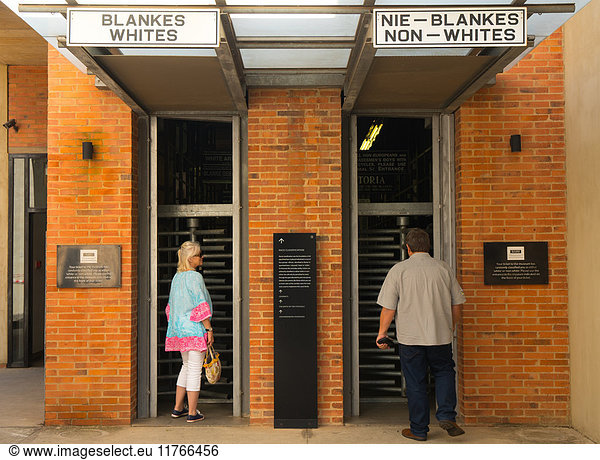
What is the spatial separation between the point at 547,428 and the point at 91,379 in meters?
4.94

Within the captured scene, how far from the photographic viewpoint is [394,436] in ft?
20.2

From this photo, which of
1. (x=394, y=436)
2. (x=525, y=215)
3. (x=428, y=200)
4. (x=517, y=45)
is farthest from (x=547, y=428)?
(x=517, y=45)

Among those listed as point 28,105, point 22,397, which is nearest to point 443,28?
point 22,397

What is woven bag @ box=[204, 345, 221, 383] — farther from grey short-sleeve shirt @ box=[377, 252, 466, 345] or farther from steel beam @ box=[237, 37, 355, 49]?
steel beam @ box=[237, 37, 355, 49]

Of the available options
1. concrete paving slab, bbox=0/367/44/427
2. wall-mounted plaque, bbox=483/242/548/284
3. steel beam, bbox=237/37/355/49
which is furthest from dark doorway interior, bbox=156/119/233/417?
wall-mounted plaque, bbox=483/242/548/284

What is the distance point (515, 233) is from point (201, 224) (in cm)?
367

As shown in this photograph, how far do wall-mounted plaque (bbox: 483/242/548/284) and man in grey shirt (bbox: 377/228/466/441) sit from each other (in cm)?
91

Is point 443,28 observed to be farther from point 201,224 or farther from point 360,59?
point 201,224

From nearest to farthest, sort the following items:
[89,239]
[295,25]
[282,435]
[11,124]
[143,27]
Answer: [143,27]
[295,25]
[282,435]
[89,239]
[11,124]

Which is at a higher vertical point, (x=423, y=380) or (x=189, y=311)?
(x=189, y=311)

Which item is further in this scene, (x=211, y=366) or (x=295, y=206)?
(x=295, y=206)

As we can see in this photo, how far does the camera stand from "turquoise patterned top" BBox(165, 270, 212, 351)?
21.3 feet

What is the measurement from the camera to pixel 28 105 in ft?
34.5

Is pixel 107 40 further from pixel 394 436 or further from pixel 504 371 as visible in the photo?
pixel 504 371
